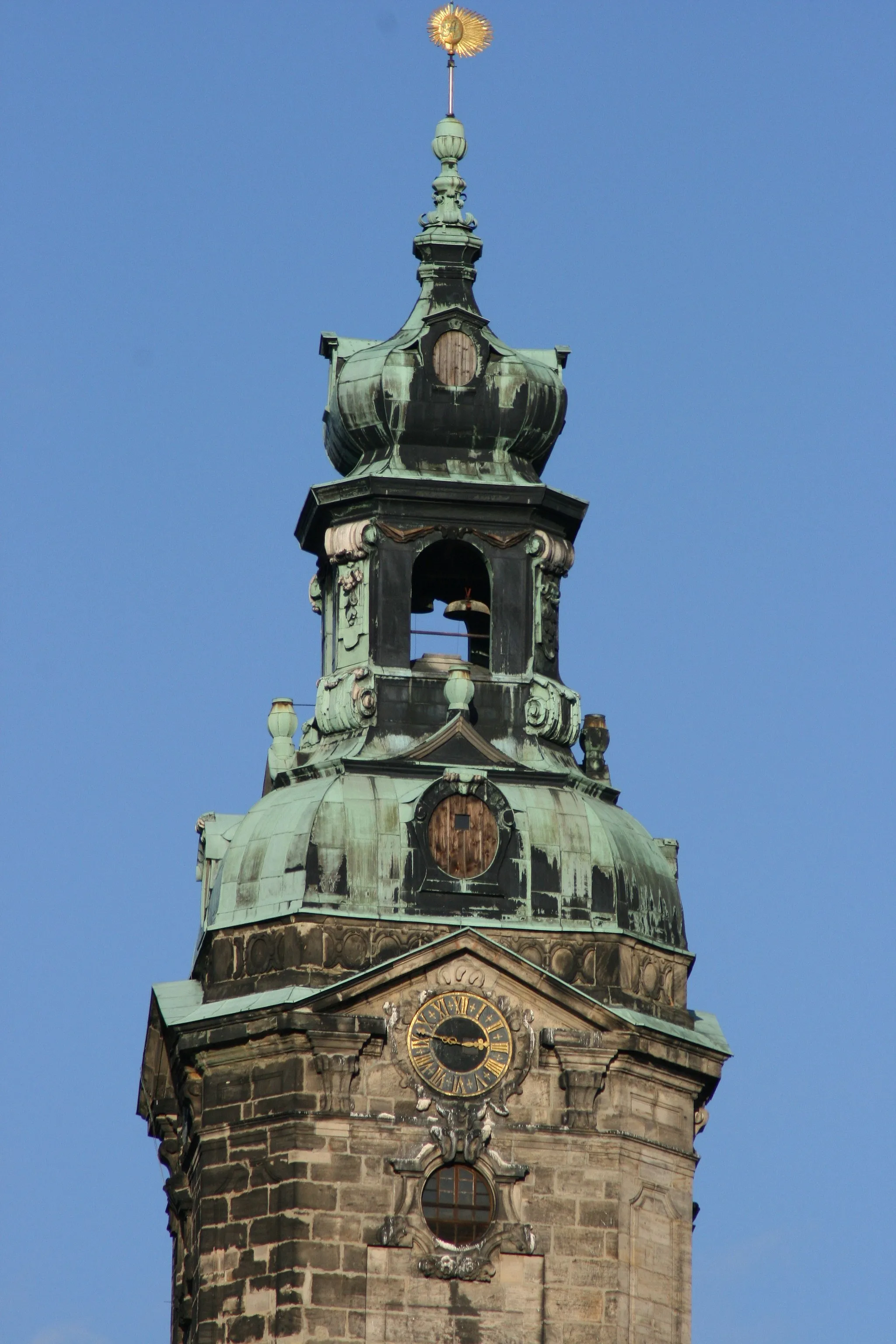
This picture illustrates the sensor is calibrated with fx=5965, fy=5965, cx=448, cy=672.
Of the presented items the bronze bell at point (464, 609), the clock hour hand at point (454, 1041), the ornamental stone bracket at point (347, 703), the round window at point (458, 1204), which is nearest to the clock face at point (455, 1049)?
the clock hour hand at point (454, 1041)

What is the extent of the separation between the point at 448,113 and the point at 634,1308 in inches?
742

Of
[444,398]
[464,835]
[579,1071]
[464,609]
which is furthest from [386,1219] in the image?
[444,398]

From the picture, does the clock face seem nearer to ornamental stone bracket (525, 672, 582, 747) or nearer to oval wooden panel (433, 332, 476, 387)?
ornamental stone bracket (525, 672, 582, 747)

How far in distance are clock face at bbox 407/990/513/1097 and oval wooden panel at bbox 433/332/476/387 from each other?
9.79m

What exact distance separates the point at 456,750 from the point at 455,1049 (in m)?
4.58

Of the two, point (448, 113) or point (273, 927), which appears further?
point (448, 113)

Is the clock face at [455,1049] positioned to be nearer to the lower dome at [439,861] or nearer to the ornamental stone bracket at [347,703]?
the lower dome at [439,861]

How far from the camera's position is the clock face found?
80875mm

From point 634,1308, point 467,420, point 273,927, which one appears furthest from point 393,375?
point 634,1308

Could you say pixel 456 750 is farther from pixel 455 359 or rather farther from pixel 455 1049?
pixel 455 359

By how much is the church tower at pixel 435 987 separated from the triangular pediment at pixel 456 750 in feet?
0.11

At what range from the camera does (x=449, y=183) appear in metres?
87.9

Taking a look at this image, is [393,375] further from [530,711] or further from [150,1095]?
[150,1095]

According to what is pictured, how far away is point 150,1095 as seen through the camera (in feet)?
280
